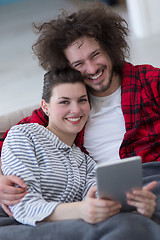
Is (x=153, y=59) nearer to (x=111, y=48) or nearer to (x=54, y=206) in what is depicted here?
(x=111, y=48)

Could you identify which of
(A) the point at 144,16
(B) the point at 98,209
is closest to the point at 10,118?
(B) the point at 98,209

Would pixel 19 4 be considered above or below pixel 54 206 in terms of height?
above

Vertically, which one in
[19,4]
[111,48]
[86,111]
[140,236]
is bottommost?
[140,236]

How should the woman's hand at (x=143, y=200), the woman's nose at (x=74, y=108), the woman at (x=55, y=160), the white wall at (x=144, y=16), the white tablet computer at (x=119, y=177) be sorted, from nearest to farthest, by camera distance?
the white tablet computer at (x=119, y=177) → the woman's hand at (x=143, y=200) → the woman at (x=55, y=160) → the woman's nose at (x=74, y=108) → the white wall at (x=144, y=16)

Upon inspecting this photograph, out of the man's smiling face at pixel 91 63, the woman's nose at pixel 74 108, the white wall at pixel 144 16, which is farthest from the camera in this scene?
the white wall at pixel 144 16

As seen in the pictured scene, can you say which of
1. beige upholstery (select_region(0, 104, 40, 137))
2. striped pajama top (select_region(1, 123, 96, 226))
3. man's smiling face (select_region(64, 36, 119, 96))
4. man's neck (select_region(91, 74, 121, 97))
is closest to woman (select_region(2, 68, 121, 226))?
striped pajama top (select_region(1, 123, 96, 226))

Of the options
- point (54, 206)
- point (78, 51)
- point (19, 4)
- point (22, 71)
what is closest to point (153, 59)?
point (22, 71)

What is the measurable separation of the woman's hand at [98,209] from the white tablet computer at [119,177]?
0.02 metres

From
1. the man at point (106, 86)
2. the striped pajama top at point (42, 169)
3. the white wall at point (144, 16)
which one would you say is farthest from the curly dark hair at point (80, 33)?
the white wall at point (144, 16)

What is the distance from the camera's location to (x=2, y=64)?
5.41 m

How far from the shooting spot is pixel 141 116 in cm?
189

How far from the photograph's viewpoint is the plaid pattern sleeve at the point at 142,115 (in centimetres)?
183

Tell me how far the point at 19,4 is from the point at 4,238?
9112mm

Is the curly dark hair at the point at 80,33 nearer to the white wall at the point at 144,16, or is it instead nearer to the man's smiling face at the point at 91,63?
the man's smiling face at the point at 91,63
